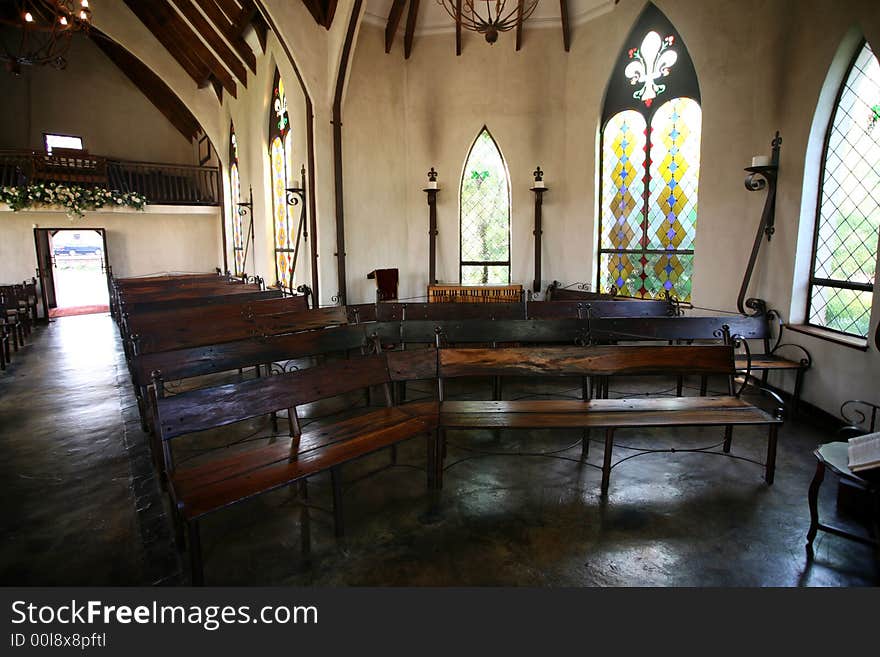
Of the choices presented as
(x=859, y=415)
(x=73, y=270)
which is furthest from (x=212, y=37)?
(x=73, y=270)

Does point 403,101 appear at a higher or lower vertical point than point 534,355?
higher

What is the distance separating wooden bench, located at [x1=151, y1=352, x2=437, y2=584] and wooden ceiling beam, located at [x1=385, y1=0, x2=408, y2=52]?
6.13m

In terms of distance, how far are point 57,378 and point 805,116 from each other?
25.9 ft

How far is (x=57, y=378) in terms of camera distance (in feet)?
20.1

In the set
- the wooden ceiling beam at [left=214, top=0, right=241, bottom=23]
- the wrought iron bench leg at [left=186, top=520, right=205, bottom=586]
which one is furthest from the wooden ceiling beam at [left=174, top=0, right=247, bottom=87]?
the wrought iron bench leg at [left=186, top=520, right=205, bottom=586]

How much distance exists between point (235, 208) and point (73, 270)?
9.65m

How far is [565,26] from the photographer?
7340 millimetres

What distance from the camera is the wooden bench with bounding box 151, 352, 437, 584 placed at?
224 centimetres

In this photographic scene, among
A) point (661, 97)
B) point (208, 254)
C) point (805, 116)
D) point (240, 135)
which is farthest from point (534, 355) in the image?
point (208, 254)

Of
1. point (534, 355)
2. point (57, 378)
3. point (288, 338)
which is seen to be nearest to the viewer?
point (534, 355)

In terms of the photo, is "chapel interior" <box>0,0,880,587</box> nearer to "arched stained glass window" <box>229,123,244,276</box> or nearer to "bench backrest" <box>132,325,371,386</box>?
"bench backrest" <box>132,325,371,386</box>

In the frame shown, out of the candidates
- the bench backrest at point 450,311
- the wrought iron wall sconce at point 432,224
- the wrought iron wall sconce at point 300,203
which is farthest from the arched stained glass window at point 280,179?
the bench backrest at point 450,311

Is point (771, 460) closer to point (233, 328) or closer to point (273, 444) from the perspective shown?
point (273, 444)

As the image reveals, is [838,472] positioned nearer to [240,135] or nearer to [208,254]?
[240,135]
